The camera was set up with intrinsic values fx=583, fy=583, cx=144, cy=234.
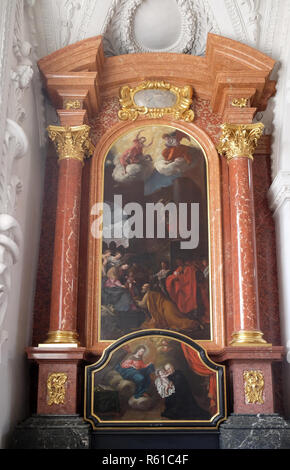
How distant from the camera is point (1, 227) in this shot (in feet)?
18.8

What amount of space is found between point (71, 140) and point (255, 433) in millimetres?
4338

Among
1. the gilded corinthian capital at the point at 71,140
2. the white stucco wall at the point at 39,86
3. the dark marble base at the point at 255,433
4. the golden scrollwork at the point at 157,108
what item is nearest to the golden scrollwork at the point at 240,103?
the white stucco wall at the point at 39,86

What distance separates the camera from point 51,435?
252 inches

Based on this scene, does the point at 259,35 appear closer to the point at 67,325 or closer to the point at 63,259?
the point at 63,259

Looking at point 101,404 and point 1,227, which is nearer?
point 1,227

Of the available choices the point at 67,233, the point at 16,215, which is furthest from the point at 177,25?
the point at 16,215

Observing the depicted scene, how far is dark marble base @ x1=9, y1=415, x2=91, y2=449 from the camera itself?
250 inches

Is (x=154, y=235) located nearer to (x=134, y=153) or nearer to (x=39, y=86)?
(x=134, y=153)

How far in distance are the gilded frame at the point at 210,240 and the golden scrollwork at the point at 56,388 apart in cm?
59

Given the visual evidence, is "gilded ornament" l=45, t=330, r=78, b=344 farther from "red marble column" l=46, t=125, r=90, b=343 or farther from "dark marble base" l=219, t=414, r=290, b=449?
"dark marble base" l=219, t=414, r=290, b=449

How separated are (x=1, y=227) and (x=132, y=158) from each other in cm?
287

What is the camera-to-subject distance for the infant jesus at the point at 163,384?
6.68 m

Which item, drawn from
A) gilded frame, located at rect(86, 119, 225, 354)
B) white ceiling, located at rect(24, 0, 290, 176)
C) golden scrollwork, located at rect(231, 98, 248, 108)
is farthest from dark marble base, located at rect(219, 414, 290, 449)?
golden scrollwork, located at rect(231, 98, 248, 108)
